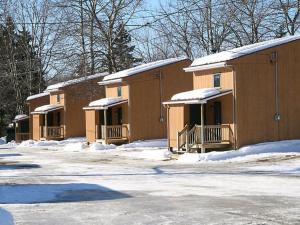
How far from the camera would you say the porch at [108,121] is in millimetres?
39312

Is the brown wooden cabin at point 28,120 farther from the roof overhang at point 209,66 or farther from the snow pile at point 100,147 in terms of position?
the roof overhang at point 209,66

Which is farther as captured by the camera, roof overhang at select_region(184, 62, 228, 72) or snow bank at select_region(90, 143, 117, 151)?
snow bank at select_region(90, 143, 117, 151)

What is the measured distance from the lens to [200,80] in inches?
1305

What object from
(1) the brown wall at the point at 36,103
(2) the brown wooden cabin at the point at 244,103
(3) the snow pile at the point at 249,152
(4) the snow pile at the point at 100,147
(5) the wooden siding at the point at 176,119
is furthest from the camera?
(1) the brown wall at the point at 36,103

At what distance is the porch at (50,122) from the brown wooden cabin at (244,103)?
20.2m

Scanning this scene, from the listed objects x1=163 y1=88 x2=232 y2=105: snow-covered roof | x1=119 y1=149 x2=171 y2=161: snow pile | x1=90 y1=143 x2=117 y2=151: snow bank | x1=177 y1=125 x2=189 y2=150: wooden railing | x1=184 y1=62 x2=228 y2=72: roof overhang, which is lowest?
x1=119 y1=149 x2=171 y2=161: snow pile

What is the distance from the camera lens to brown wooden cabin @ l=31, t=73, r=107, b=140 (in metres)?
49.0

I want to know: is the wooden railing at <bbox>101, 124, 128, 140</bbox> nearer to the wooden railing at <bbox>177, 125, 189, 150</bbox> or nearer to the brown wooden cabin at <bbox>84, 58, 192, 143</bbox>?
the brown wooden cabin at <bbox>84, 58, 192, 143</bbox>

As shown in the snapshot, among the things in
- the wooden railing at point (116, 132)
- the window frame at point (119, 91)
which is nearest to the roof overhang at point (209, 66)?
the wooden railing at point (116, 132)

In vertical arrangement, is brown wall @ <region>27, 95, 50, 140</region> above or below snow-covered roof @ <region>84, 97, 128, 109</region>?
above

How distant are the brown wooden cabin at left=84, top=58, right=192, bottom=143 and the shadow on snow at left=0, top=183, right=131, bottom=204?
21316 mm

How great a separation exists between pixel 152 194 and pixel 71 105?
35768 millimetres

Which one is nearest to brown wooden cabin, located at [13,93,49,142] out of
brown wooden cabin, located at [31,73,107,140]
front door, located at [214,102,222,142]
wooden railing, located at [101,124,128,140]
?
brown wooden cabin, located at [31,73,107,140]

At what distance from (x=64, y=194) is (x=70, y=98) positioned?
3502cm
